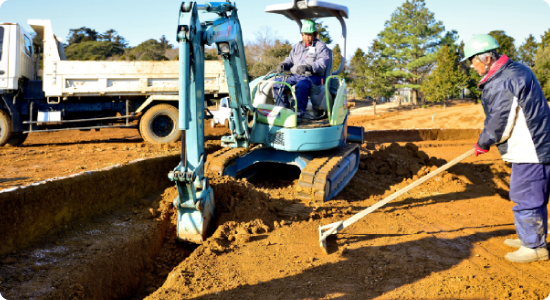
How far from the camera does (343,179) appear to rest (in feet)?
24.8

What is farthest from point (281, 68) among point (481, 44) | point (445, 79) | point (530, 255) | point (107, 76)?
point (445, 79)

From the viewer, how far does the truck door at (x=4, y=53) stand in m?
10.6

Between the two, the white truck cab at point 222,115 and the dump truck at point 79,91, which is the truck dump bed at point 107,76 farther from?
the white truck cab at point 222,115

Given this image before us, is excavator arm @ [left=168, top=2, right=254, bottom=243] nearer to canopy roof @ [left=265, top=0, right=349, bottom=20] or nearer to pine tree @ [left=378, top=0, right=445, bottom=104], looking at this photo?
canopy roof @ [left=265, top=0, right=349, bottom=20]

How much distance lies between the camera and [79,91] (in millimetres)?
10953

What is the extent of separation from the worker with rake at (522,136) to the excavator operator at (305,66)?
3.12 m

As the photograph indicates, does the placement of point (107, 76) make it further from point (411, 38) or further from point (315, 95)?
point (411, 38)

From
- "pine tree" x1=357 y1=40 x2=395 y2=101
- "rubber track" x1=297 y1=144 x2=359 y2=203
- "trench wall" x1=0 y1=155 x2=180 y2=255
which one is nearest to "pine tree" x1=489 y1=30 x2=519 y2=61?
"pine tree" x1=357 y1=40 x2=395 y2=101

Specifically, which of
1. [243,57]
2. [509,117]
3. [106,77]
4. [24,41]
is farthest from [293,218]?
[24,41]

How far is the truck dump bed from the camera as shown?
10.9m

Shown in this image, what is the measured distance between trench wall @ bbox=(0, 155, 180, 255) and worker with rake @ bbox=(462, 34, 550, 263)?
15.3 ft

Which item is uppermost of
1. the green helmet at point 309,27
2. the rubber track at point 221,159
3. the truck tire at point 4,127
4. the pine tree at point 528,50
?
the pine tree at point 528,50

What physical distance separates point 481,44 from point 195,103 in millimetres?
3208

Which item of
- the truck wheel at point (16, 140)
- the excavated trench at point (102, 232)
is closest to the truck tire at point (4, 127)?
the truck wheel at point (16, 140)
